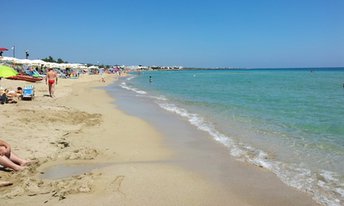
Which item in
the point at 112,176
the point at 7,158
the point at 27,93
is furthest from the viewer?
the point at 27,93

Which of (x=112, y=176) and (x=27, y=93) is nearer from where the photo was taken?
(x=112, y=176)

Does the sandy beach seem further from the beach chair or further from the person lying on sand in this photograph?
the beach chair

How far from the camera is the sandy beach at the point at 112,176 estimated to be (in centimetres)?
492

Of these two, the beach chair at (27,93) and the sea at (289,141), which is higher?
the beach chair at (27,93)

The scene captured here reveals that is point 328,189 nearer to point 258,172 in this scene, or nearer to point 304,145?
point 258,172

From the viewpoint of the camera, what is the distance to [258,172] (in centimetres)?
649

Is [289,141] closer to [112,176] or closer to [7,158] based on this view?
[112,176]

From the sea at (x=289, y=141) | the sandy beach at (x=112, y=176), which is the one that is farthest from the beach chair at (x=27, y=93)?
the sandy beach at (x=112, y=176)

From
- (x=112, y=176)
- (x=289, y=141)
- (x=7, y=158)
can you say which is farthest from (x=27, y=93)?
(x=289, y=141)

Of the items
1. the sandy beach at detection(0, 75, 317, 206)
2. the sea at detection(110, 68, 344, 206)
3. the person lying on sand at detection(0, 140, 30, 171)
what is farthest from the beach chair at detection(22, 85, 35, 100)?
the person lying on sand at detection(0, 140, 30, 171)

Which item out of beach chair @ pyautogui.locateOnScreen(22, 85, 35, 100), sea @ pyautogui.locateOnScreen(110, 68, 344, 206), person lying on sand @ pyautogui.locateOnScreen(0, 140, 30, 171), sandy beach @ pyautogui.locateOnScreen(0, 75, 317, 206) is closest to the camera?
sandy beach @ pyautogui.locateOnScreen(0, 75, 317, 206)

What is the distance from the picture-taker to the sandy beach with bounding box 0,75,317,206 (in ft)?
16.1

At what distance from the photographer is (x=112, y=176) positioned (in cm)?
585

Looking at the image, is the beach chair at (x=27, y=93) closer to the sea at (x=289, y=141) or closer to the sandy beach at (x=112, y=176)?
the sea at (x=289, y=141)
